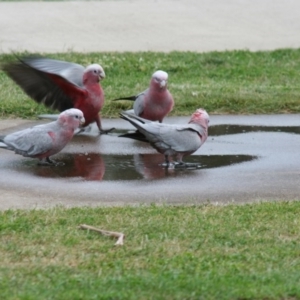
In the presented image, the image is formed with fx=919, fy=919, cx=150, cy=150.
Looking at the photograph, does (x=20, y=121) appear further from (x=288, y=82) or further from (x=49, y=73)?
(x=288, y=82)

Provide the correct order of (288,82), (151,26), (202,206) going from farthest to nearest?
(151,26) → (288,82) → (202,206)

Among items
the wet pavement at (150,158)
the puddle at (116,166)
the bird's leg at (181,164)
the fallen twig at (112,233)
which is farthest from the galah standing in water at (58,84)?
the fallen twig at (112,233)

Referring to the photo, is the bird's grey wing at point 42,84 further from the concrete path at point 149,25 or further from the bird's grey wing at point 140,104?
the concrete path at point 149,25

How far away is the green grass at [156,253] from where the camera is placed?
4375 millimetres

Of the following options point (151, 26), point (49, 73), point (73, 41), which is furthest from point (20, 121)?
point (151, 26)

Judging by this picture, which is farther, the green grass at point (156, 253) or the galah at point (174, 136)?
the galah at point (174, 136)

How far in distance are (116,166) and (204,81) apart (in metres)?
3.72

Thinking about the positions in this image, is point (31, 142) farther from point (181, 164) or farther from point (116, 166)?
point (181, 164)

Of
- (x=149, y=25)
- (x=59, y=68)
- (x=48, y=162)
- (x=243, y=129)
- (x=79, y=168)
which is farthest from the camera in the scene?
(x=149, y=25)

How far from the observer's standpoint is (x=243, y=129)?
28.2ft

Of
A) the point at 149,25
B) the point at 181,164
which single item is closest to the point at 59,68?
the point at 181,164

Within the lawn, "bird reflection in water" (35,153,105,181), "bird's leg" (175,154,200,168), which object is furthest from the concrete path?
the lawn

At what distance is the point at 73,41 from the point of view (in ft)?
44.2

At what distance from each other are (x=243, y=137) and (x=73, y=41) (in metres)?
5.75
